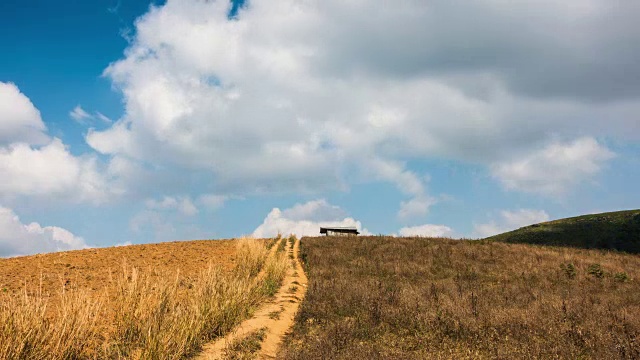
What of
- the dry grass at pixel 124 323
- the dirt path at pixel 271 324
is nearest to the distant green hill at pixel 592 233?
the dirt path at pixel 271 324

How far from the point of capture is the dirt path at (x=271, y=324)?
762 centimetres

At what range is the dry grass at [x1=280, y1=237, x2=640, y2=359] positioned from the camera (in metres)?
8.10

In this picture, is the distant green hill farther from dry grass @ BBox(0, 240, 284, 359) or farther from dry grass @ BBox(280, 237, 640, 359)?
dry grass @ BBox(0, 240, 284, 359)

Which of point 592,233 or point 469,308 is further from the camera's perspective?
point 592,233

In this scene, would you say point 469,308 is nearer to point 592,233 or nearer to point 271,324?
point 271,324

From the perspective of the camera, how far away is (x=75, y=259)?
68.6 feet

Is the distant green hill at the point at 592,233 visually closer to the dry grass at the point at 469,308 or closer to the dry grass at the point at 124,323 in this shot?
the dry grass at the point at 469,308

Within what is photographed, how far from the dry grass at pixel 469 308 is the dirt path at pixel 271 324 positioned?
351 mm

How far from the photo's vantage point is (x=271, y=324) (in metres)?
9.73

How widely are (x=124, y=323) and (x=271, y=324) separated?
3.51 m

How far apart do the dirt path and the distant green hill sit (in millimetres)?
47992

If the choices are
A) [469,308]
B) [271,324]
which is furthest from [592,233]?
[271,324]

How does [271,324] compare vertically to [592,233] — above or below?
below

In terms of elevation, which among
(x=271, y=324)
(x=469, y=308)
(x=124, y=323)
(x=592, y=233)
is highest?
(x=592, y=233)
